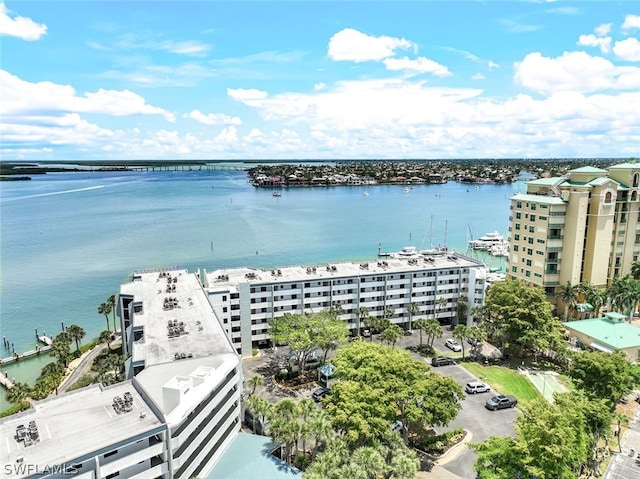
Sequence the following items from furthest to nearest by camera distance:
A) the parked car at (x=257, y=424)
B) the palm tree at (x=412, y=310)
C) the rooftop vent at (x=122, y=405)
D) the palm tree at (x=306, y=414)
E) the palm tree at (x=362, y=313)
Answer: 1. the palm tree at (x=412, y=310)
2. the palm tree at (x=362, y=313)
3. the parked car at (x=257, y=424)
4. the palm tree at (x=306, y=414)
5. the rooftop vent at (x=122, y=405)

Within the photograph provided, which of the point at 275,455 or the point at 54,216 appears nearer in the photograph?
the point at 275,455

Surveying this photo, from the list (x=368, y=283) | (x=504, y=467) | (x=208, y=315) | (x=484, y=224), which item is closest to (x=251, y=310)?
(x=208, y=315)

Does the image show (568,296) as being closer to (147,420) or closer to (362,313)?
(362,313)

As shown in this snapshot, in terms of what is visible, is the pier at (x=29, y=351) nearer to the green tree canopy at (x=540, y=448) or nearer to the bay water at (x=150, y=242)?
the bay water at (x=150, y=242)

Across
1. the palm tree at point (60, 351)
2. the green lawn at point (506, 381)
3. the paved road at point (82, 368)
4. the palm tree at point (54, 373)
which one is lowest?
the paved road at point (82, 368)

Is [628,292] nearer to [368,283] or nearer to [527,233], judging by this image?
[527,233]

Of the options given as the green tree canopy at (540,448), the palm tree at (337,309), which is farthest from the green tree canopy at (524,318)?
the green tree canopy at (540,448)

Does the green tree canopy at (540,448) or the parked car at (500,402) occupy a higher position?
the green tree canopy at (540,448)
